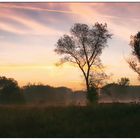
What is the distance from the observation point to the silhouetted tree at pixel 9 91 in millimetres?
51469

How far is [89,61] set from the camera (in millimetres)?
46125

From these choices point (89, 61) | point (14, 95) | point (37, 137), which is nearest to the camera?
point (37, 137)

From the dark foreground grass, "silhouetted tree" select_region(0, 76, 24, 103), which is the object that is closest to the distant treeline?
"silhouetted tree" select_region(0, 76, 24, 103)

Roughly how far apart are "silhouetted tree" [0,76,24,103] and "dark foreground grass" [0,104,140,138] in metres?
18.0

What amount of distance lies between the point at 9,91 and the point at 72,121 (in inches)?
996

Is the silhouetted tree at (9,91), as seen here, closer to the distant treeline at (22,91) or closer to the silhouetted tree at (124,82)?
the distant treeline at (22,91)

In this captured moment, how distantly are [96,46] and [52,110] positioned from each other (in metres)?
16.2

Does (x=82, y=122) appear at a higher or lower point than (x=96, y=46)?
lower

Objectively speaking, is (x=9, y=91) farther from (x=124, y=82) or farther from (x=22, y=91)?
(x=124, y=82)

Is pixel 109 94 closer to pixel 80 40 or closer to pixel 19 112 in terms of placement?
pixel 80 40

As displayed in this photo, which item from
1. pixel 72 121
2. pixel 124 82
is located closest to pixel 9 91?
pixel 124 82

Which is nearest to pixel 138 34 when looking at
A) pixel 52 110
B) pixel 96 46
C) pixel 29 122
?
pixel 96 46

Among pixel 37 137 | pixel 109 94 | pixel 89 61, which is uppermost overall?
pixel 89 61

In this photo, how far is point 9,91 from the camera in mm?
52938
